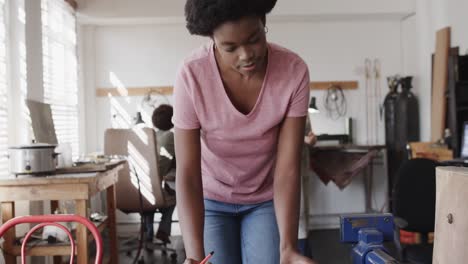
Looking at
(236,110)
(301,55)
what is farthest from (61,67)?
(236,110)

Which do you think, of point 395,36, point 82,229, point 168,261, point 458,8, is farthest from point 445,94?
point 82,229

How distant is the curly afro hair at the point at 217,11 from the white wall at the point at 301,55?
3.94 metres

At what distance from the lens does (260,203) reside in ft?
4.67

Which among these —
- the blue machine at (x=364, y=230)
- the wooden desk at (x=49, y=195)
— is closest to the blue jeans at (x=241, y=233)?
the blue machine at (x=364, y=230)

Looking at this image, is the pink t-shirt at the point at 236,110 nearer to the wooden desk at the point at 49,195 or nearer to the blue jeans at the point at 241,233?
the blue jeans at the point at 241,233

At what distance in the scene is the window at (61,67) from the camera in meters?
3.99

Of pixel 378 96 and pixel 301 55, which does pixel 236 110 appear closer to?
pixel 301 55

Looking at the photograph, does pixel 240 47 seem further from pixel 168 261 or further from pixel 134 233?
pixel 134 233

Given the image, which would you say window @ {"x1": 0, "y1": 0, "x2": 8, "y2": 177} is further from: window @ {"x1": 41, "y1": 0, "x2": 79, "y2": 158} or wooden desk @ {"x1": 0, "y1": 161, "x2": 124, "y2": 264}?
window @ {"x1": 41, "y1": 0, "x2": 79, "y2": 158}

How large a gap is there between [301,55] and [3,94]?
315 centimetres

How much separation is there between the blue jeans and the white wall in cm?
370

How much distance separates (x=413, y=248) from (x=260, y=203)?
1450 millimetres

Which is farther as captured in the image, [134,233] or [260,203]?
[134,233]

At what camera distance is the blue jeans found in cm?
139
